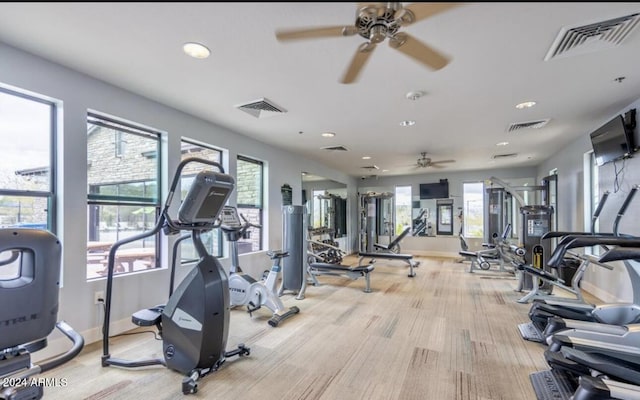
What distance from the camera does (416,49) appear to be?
1950mm

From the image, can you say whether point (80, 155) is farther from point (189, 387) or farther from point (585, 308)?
point (585, 308)

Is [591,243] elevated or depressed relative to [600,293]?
elevated

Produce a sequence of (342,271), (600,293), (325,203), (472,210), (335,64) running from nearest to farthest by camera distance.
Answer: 1. (335,64)
2. (600,293)
3. (342,271)
4. (325,203)
5. (472,210)

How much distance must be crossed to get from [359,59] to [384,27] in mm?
327

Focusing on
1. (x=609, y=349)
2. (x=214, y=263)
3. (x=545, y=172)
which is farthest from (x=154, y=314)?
(x=545, y=172)

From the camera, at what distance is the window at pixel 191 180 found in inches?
157

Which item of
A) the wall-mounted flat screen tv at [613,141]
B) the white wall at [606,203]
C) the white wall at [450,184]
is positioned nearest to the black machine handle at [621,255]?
the white wall at [606,203]

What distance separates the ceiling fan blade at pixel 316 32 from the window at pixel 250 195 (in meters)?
3.34

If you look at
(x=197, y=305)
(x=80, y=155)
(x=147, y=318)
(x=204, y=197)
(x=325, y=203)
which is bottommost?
(x=147, y=318)

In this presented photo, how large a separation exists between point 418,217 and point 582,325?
6.84 m

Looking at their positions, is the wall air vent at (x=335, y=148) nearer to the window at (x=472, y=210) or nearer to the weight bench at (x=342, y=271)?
the weight bench at (x=342, y=271)

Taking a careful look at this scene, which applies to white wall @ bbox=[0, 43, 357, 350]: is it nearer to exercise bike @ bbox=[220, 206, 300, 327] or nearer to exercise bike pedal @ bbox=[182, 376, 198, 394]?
exercise bike @ bbox=[220, 206, 300, 327]

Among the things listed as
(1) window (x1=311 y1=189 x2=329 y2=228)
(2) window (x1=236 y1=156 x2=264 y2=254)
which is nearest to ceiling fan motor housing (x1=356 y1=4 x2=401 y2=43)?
(2) window (x1=236 y1=156 x2=264 y2=254)

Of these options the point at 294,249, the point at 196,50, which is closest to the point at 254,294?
the point at 294,249
